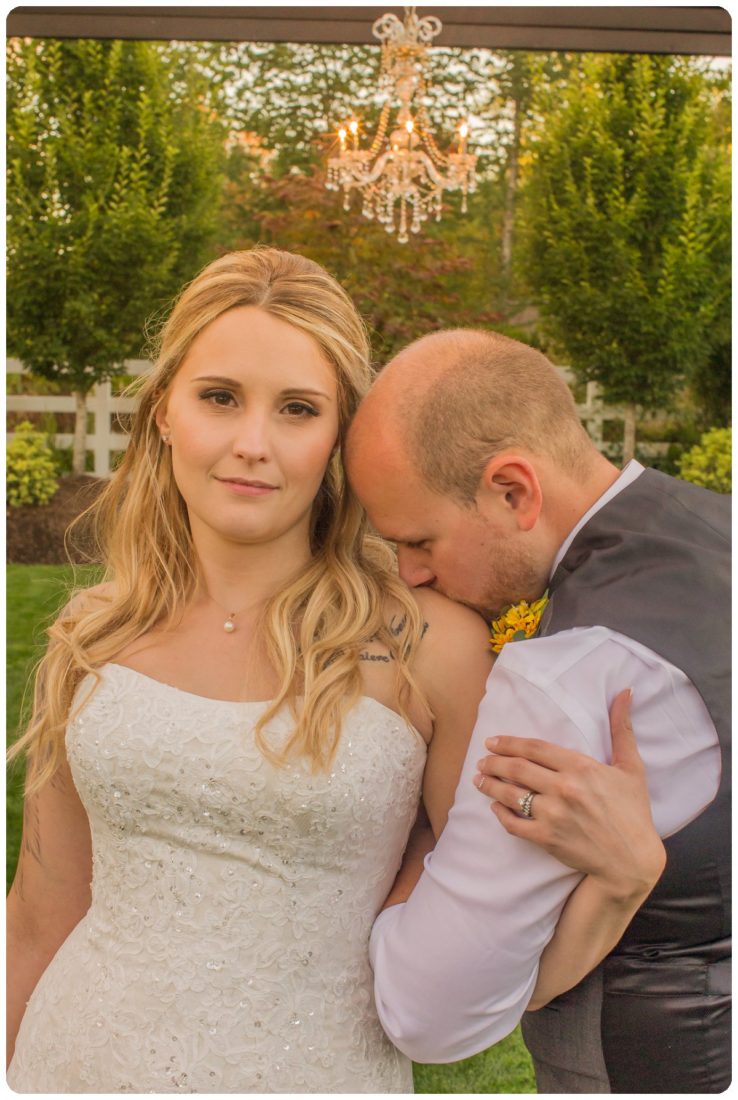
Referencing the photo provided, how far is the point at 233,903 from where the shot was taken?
1.74 metres

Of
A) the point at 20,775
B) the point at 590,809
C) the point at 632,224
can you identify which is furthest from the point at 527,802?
the point at 632,224

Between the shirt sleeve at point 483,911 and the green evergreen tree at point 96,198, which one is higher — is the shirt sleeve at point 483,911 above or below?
below

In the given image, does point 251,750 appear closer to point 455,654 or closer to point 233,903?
point 233,903

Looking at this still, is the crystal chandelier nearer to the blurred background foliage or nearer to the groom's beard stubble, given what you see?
the blurred background foliage

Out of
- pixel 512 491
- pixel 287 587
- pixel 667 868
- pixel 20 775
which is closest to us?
pixel 667 868

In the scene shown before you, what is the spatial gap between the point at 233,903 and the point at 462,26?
4.35 m

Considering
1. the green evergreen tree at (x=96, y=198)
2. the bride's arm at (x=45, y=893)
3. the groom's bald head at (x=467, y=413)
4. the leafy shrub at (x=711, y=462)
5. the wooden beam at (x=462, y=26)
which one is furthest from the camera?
the leafy shrub at (x=711, y=462)

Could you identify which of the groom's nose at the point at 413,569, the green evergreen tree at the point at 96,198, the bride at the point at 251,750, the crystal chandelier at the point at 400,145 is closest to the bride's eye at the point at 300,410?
the bride at the point at 251,750

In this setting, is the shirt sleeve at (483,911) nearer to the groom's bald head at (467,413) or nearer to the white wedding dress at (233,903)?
the white wedding dress at (233,903)

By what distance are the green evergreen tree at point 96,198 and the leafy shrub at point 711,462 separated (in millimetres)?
4649

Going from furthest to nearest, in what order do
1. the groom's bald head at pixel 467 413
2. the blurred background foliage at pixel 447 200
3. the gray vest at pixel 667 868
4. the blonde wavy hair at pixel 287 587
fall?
the blurred background foliage at pixel 447 200, the blonde wavy hair at pixel 287 587, the groom's bald head at pixel 467 413, the gray vest at pixel 667 868

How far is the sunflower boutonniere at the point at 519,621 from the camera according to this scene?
1.65 m

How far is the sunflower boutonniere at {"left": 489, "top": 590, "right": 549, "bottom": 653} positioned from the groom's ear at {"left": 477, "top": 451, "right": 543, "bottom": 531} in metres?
A: 0.13

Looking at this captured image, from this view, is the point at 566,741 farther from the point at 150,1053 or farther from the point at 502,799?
the point at 150,1053
